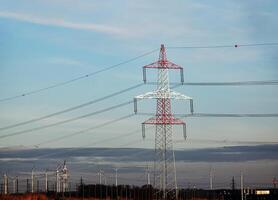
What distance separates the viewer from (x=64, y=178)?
4747 inches

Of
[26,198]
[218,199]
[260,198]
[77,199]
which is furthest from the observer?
[260,198]

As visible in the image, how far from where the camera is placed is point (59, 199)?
102812 millimetres

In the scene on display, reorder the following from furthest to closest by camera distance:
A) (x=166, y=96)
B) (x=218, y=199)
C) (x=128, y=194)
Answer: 1. (x=218, y=199)
2. (x=128, y=194)
3. (x=166, y=96)

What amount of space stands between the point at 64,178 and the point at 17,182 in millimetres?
14938

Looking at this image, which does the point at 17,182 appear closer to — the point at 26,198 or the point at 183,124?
the point at 26,198

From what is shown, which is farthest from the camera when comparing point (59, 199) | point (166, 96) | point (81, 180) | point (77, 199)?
point (81, 180)

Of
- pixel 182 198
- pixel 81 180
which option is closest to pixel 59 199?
pixel 81 180

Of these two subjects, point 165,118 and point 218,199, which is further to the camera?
point 218,199

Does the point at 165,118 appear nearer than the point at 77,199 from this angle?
Yes

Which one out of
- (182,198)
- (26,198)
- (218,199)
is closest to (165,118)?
(26,198)

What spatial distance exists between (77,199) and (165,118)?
43.3 metres

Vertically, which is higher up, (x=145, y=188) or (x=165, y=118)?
(x=165, y=118)

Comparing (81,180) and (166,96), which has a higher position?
(166,96)

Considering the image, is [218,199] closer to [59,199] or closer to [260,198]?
[260,198]
